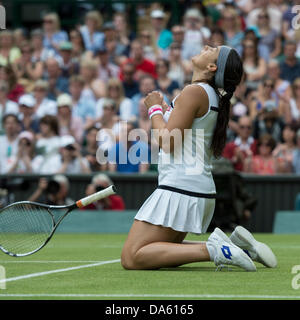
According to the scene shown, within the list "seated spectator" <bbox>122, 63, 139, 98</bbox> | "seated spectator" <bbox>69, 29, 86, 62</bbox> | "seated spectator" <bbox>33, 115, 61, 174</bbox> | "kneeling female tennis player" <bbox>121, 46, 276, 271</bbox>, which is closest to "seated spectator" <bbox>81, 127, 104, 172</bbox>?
"seated spectator" <bbox>33, 115, 61, 174</bbox>

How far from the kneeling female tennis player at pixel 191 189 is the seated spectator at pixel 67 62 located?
1115 cm

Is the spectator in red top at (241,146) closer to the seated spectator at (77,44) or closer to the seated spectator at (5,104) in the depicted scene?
the seated spectator at (5,104)

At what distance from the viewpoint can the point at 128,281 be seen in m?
6.13

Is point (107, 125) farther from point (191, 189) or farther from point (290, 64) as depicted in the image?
point (191, 189)

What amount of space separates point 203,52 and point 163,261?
5.63 feet

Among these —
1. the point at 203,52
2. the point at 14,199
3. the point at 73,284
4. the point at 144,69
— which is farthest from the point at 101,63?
the point at 73,284

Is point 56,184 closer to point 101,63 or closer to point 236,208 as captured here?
point 236,208

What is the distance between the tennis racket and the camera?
23.0 ft

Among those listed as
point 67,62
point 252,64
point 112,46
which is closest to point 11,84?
point 67,62

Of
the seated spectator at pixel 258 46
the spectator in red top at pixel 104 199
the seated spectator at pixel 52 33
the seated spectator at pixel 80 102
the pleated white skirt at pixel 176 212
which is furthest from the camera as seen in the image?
the seated spectator at pixel 52 33

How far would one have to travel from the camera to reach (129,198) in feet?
49.5

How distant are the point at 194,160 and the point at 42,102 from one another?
34.0 feet

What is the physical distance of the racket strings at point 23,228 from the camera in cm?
705

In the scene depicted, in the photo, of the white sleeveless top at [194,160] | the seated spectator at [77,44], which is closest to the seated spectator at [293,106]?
the seated spectator at [77,44]
